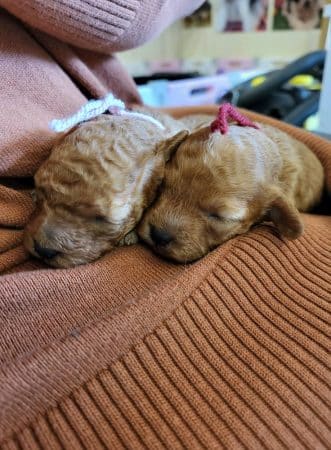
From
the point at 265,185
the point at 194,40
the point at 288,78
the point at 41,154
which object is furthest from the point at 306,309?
the point at 194,40

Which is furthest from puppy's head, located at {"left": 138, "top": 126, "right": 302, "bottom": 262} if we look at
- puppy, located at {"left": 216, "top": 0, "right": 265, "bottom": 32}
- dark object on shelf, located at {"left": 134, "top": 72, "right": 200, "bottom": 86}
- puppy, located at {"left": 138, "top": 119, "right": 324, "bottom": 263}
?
puppy, located at {"left": 216, "top": 0, "right": 265, "bottom": 32}

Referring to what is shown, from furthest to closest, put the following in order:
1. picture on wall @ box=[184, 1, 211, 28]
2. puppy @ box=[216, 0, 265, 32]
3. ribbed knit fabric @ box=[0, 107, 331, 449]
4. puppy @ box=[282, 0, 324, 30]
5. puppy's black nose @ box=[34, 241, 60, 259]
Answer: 1. picture on wall @ box=[184, 1, 211, 28]
2. puppy @ box=[216, 0, 265, 32]
3. puppy @ box=[282, 0, 324, 30]
4. puppy's black nose @ box=[34, 241, 60, 259]
5. ribbed knit fabric @ box=[0, 107, 331, 449]

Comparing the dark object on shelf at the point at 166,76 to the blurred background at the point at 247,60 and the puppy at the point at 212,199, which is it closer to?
the blurred background at the point at 247,60

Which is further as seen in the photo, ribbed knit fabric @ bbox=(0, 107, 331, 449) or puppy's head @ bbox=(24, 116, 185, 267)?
puppy's head @ bbox=(24, 116, 185, 267)

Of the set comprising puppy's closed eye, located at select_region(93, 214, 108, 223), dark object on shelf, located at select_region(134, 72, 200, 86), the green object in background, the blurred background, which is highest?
the green object in background

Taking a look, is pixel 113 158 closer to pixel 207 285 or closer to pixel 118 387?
pixel 207 285

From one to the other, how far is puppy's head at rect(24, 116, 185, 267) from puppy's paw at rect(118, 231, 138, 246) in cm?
1

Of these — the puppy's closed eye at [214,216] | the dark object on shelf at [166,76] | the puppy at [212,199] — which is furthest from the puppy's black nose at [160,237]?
the dark object on shelf at [166,76]

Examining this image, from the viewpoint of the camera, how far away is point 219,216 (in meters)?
1.07

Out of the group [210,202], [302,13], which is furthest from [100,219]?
[302,13]

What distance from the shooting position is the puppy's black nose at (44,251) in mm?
967

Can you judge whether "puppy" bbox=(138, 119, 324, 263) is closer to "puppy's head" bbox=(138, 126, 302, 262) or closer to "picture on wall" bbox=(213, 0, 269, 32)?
"puppy's head" bbox=(138, 126, 302, 262)

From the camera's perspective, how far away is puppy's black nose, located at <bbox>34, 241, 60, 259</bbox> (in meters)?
0.97

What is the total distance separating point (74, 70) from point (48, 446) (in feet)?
3.62
